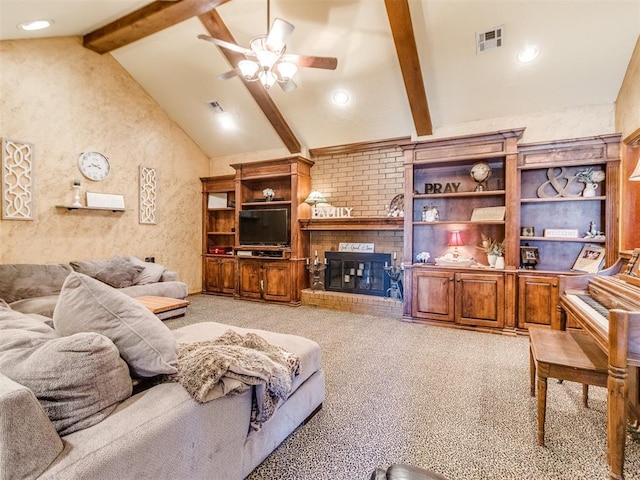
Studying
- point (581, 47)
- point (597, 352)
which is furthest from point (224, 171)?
point (597, 352)

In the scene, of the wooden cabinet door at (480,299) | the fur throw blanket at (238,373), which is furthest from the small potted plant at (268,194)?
the fur throw blanket at (238,373)

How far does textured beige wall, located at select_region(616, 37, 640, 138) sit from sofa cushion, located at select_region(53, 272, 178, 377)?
4401 millimetres

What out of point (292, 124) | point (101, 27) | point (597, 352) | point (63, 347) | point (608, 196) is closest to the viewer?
point (63, 347)

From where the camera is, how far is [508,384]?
2471mm

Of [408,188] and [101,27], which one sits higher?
[101,27]

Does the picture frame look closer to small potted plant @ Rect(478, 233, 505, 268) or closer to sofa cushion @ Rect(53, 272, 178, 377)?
small potted plant @ Rect(478, 233, 505, 268)

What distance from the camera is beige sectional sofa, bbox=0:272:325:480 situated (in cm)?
86

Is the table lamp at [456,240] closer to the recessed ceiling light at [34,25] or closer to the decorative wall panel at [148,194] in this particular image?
the decorative wall panel at [148,194]

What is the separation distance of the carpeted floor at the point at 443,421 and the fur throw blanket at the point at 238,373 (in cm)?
40

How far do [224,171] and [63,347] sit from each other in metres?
5.83

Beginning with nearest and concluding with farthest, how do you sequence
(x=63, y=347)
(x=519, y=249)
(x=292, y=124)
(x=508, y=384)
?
(x=63, y=347)
(x=508, y=384)
(x=519, y=249)
(x=292, y=124)

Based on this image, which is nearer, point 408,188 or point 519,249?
point 519,249

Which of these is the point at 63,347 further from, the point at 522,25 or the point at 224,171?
the point at 224,171

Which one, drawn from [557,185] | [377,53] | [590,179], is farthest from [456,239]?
[377,53]
